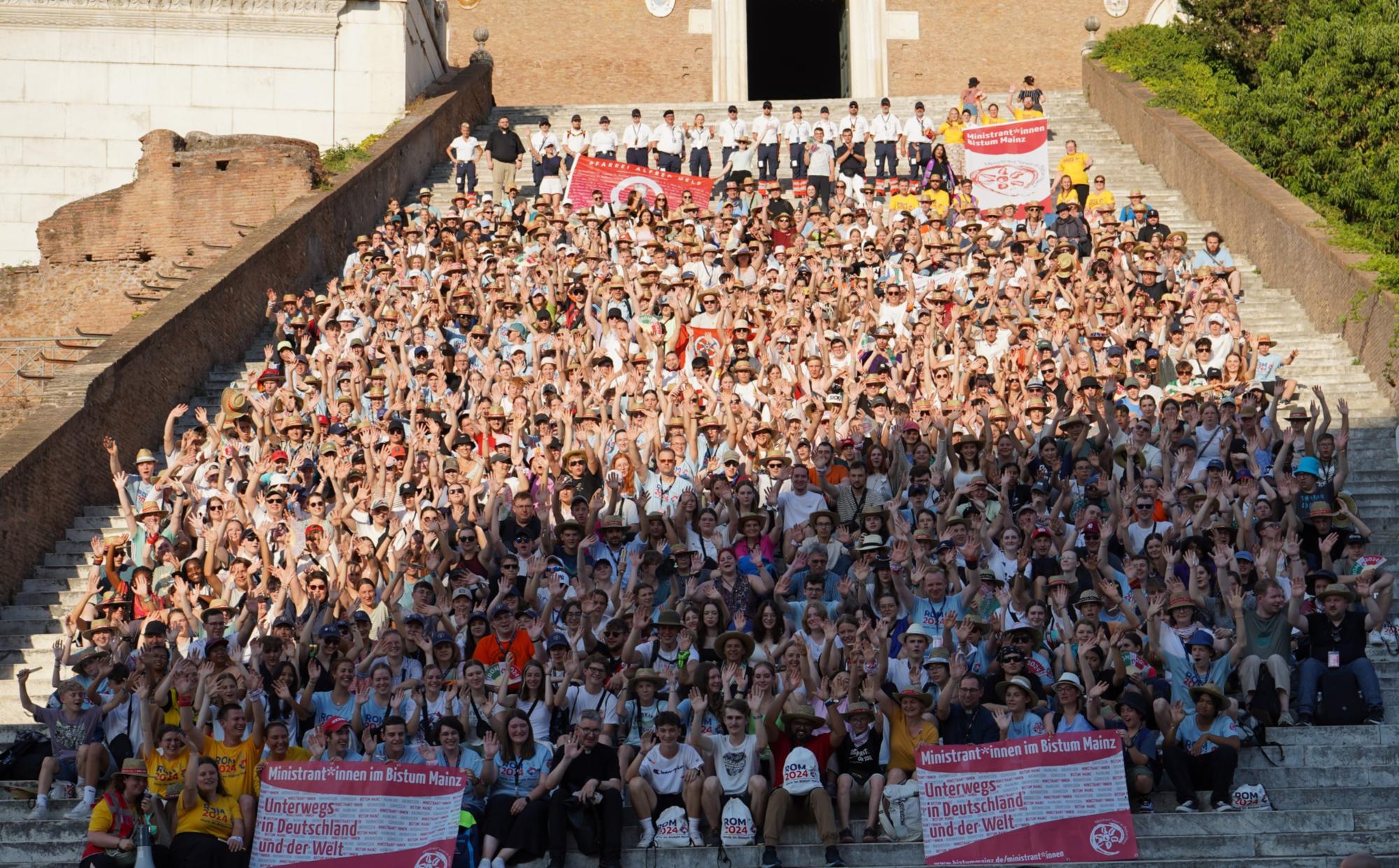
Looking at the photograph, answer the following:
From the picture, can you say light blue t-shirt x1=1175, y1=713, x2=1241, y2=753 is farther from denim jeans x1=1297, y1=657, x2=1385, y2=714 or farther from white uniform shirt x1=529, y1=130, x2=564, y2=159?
white uniform shirt x1=529, y1=130, x2=564, y2=159

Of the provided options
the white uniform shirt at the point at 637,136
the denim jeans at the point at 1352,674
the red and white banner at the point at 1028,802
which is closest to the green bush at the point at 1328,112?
the white uniform shirt at the point at 637,136

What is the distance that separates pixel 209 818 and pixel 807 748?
3.84 metres

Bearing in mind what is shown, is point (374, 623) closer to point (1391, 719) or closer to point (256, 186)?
point (1391, 719)

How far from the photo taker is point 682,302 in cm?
1944

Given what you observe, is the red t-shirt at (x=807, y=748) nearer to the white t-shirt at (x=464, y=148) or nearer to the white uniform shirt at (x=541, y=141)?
the white uniform shirt at (x=541, y=141)

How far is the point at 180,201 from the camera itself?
24.8 metres

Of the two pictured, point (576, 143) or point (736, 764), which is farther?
point (576, 143)

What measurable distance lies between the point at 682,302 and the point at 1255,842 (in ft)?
30.2

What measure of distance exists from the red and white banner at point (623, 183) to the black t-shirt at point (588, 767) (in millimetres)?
13024

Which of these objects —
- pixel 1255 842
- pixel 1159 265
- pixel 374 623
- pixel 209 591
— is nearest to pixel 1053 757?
pixel 1255 842

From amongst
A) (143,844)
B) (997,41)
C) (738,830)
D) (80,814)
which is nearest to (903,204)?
(738,830)

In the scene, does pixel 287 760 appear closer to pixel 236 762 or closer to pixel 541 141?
pixel 236 762

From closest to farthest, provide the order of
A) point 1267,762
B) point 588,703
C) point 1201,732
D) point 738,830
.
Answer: point 738,830, point 1201,732, point 1267,762, point 588,703

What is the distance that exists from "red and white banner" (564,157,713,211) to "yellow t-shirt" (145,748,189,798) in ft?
43.4
